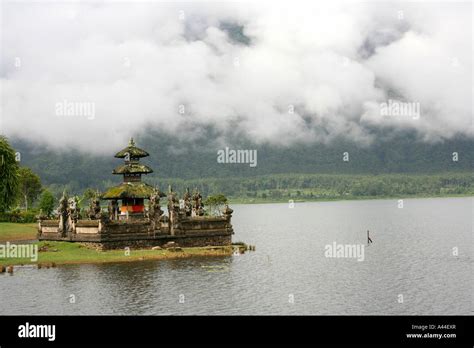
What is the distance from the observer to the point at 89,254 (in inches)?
3172

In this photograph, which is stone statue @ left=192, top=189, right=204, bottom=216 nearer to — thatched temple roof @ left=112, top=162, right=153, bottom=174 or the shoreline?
thatched temple roof @ left=112, top=162, right=153, bottom=174

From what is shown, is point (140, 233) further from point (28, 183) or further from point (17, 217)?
point (28, 183)

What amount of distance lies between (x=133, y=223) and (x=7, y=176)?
1049 inches

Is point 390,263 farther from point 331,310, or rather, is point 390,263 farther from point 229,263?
point 331,310

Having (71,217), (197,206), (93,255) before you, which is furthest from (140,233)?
(197,206)

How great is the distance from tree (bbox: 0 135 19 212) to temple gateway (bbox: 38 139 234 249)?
1420cm

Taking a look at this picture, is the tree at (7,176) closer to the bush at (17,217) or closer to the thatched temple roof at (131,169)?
the bush at (17,217)

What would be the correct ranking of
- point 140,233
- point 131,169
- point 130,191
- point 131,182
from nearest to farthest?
point 140,233 → point 130,191 → point 131,169 → point 131,182

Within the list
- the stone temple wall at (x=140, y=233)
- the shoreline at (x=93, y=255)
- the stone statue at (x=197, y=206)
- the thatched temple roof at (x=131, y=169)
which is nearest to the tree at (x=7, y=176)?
the stone temple wall at (x=140, y=233)

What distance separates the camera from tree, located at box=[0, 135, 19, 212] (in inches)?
3986

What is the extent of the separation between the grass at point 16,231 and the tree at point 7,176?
3267 mm

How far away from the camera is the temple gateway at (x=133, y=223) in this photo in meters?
84.3

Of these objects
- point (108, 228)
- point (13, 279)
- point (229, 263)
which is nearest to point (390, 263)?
point (229, 263)
